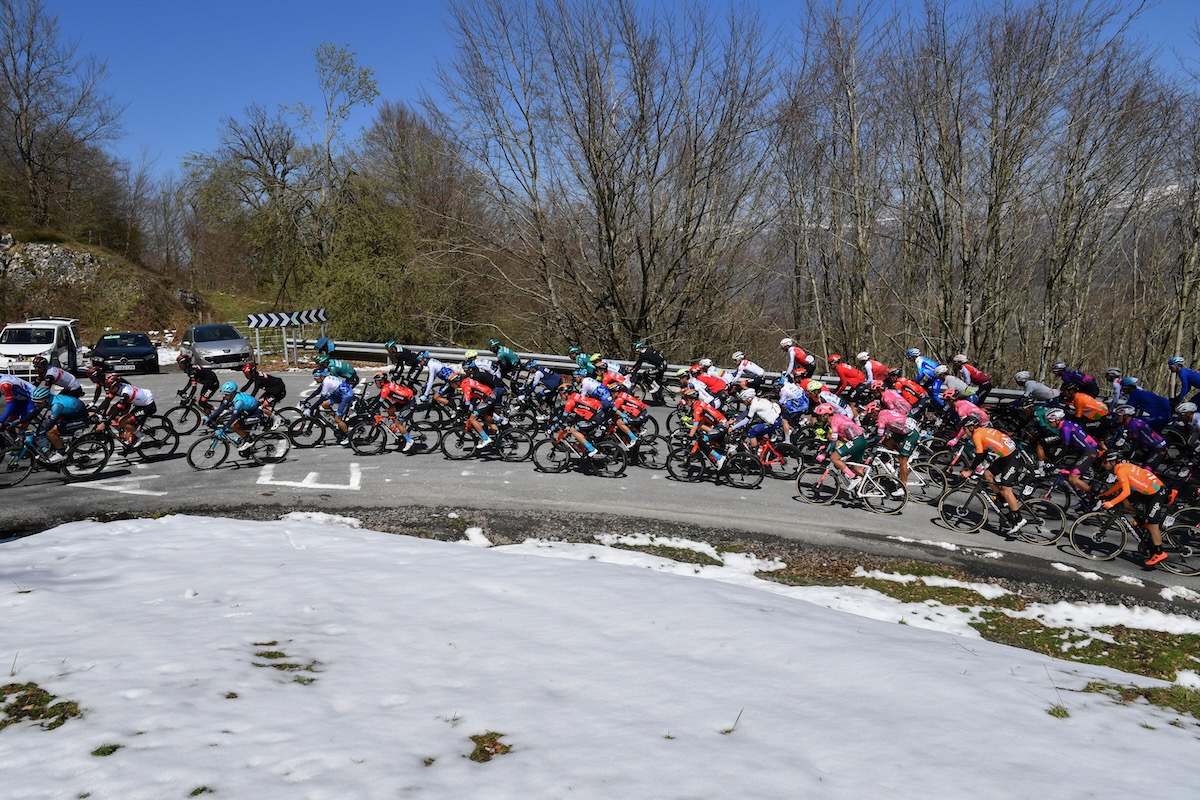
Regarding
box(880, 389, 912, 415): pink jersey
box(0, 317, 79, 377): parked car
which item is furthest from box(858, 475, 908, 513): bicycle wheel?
box(0, 317, 79, 377): parked car

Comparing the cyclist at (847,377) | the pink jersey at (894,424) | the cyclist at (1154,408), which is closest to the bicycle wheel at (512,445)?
the pink jersey at (894,424)

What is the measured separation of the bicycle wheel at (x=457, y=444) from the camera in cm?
1395

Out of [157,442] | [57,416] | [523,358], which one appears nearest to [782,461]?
[523,358]

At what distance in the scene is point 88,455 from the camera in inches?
501

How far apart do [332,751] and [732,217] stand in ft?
75.8

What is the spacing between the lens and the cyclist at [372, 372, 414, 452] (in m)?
14.2

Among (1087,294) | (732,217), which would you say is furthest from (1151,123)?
(732,217)

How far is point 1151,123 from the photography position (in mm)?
22344

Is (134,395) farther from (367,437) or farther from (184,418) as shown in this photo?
(367,437)

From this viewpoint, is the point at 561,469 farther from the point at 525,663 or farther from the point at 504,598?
the point at 525,663

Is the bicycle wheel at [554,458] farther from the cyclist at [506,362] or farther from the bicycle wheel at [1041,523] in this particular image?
the bicycle wheel at [1041,523]

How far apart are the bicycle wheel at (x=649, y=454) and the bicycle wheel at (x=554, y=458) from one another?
4.46ft

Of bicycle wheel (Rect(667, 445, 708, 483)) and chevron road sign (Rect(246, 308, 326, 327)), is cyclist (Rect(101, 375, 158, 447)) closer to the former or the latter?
bicycle wheel (Rect(667, 445, 708, 483))

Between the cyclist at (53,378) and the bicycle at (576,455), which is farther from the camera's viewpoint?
the bicycle at (576,455)
